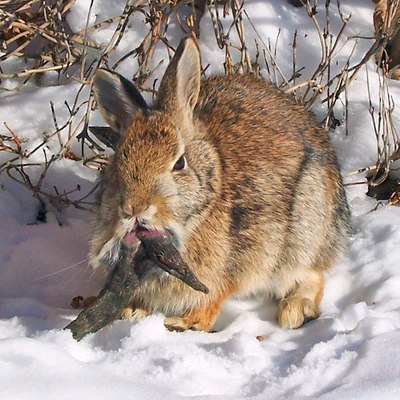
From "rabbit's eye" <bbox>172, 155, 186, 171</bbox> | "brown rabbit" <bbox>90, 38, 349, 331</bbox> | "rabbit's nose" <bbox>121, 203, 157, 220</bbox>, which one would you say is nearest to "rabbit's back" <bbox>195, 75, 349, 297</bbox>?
"brown rabbit" <bbox>90, 38, 349, 331</bbox>

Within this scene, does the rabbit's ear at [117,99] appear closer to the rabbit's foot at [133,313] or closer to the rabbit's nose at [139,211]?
the rabbit's nose at [139,211]

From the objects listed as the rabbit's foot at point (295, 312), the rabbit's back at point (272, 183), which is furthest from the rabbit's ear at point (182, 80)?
the rabbit's foot at point (295, 312)

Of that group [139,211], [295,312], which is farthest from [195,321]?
[139,211]

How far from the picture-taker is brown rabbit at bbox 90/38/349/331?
9.84 ft

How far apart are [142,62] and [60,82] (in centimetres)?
60

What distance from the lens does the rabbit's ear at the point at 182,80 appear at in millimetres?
3139

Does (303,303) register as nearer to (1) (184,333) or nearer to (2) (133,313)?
(1) (184,333)

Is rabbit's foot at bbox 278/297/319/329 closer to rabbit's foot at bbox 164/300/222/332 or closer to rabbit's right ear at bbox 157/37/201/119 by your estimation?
rabbit's foot at bbox 164/300/222/332

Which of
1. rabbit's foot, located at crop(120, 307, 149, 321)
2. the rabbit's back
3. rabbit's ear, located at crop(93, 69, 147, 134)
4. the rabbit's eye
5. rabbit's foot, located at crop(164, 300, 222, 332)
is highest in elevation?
rabbit's ear, located at crop(93, 69, 147, 134)

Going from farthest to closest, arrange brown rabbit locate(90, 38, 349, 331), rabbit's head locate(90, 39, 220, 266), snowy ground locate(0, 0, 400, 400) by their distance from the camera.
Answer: brown rabbit locate(90, 38, 349, 331)
rabbit's head locate(90, 39, 220, 266)
snowy ground locate(0, 0, 400, 400)

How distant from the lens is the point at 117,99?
3.29m

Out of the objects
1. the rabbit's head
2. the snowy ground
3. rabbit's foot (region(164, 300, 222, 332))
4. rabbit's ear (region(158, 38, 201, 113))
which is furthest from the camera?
rabbit's foot (region(164, 300, 222, 332))

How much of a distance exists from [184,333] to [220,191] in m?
0.56

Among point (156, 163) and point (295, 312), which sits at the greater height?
point (156, 163)
